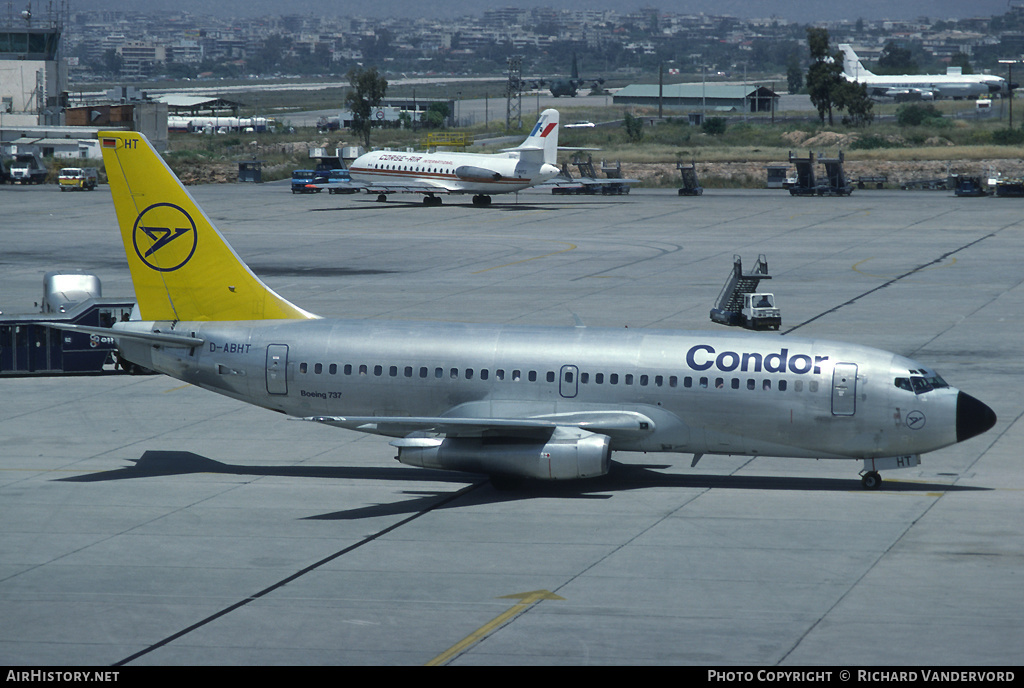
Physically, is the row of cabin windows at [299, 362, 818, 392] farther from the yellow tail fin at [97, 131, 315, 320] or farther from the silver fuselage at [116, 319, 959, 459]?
the yellow tail fin at [97, 131, 315, 320]

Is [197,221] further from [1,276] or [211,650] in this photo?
[1,276]

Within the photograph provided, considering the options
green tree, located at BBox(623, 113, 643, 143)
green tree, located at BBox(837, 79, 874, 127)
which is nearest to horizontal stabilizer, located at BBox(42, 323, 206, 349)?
green tree, located at BBox(623, 113, 643, 143)

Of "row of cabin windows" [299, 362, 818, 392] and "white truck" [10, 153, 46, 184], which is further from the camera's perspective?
"white truck" [10, 153, 46, 184]

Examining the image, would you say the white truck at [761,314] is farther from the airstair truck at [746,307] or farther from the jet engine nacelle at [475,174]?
the jet engine nacelle at [475,174]

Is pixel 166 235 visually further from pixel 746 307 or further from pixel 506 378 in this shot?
pixel 746 307

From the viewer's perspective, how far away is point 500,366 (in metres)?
30.1

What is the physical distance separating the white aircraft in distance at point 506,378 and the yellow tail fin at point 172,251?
36 millimetres

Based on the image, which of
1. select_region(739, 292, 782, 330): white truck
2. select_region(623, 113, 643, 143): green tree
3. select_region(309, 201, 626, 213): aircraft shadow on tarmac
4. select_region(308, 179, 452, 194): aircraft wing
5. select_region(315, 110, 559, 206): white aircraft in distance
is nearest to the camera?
select_region(739, 292, 782, 330): white truck

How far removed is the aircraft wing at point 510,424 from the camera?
28.4 metres

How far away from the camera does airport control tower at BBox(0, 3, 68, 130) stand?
16150cm

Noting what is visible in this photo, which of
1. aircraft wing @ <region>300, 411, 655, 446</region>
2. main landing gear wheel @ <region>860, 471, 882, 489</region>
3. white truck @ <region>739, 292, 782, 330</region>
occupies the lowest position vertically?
main landing gear wheel @ <region>860, 471, 882, 489</region>

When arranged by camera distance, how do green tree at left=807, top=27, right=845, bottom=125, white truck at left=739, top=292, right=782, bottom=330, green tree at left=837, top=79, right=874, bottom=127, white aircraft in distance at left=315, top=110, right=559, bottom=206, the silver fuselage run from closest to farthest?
the silver fuselage, white truck at left=739, top=292, right=782, bottom=330, white aircraft in distance at left=315, top=110, right=559, bottom=206, green tree at left=807, top=27, right=845, bottom=125, green tree at left=837, top=79, right=874, bottom=127

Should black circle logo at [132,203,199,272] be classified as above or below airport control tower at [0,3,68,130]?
below

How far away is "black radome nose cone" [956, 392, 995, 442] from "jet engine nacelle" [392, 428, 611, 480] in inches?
307
